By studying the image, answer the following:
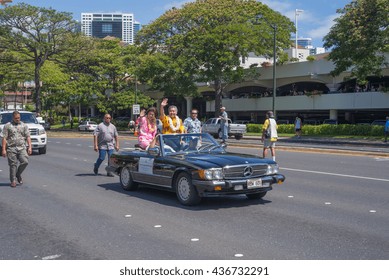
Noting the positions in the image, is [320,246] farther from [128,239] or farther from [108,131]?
[108,131]

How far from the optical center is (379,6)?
35000mm

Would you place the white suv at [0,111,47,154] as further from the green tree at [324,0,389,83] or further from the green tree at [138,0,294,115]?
the green tree at [138,0,294,115]

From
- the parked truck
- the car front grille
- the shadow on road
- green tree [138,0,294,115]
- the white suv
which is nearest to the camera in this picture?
the car front grille

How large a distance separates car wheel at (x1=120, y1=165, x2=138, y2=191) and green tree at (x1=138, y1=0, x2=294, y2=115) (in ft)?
112

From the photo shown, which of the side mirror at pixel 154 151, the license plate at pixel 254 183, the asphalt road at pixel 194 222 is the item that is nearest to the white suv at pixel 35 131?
the asphalt road at pixel 194 222

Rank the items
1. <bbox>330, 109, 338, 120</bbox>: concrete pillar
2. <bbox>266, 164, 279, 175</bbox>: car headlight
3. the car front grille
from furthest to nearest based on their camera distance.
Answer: <bbox>330, 109, 338, 120</bbox>: concrete pillar → <bbox>266, 164, 279, 175</bbox>: car headlight → the car front grille

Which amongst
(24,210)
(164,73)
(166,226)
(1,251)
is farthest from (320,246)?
(164,73)

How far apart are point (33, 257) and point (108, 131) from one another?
7577 millimetres

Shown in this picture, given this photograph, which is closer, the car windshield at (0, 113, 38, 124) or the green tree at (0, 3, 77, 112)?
the car windshield at (0, 113, 38, 124)

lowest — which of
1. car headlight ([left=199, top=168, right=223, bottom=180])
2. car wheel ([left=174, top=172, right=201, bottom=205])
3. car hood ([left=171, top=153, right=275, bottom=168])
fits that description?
car wheel ([left=174, top=172, right=201, bottom=205])

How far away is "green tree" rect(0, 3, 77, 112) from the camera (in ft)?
156

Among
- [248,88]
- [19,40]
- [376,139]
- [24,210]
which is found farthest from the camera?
[248,88]

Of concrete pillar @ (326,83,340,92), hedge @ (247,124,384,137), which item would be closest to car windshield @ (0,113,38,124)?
hedge @ (247,124,384,137)

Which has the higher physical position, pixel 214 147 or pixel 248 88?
pixel 248 88
